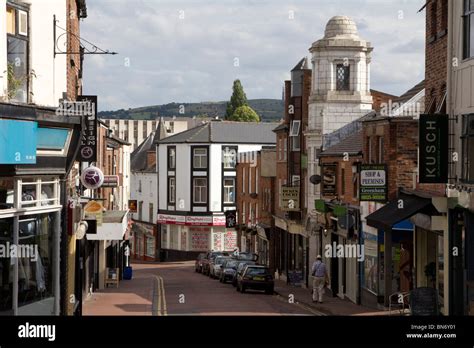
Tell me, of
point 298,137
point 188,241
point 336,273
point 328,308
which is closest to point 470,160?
point 328,308

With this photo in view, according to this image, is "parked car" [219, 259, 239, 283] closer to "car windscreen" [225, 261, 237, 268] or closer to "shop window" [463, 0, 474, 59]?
"car windscreen" [225, 261, 237, 268]

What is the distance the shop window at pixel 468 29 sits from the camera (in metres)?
24.0

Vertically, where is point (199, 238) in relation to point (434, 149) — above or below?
below

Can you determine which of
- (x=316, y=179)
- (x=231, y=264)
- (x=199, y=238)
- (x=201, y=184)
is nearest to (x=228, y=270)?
(x=231, y=264)

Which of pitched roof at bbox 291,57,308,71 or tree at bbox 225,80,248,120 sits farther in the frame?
tree at bbox 225,80,248,120

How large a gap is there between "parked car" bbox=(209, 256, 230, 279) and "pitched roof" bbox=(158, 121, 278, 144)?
28.8 meters

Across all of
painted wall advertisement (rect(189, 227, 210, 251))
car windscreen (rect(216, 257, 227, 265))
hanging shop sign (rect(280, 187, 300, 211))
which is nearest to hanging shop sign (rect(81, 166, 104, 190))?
hanging shop sign (rect(280, 187, 300, 211))

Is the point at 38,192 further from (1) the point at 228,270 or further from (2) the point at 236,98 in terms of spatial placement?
(2) the point at 236,98

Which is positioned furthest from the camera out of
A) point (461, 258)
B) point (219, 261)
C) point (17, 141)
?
point (219, 261)

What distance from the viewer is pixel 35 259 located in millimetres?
18891

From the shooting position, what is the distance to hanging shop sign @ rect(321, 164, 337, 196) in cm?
4191

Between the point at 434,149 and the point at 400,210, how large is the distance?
4320mm

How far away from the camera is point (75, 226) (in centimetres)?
2405
